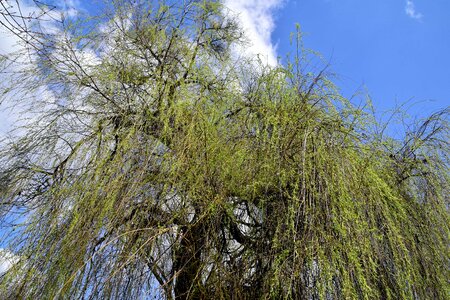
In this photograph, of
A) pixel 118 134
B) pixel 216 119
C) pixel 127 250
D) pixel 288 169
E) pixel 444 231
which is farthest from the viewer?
pixel 216 119

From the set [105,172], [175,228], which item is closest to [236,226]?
[175,228]

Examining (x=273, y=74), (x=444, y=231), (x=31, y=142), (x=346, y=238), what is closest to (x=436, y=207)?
(x=444, y=231)

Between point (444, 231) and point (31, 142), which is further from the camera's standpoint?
point (31, 142)

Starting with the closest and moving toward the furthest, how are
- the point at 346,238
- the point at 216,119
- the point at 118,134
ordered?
the point at 346,238 → the point at 118,134 → the point at 216,119

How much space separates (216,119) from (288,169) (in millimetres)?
739

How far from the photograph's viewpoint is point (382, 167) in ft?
8.38

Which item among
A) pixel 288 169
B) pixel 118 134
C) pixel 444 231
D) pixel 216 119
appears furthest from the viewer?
pixel 216 119

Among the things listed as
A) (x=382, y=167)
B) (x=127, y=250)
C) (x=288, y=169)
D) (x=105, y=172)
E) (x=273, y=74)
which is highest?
(x=273, y=74)

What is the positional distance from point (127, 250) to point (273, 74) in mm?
1516

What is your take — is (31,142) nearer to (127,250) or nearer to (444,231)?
(127,250)

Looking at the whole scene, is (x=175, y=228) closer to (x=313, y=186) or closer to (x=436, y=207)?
(x=313, y=186)

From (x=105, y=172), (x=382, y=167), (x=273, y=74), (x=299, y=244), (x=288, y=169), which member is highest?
(x=273, y=74)

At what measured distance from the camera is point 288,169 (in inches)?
85.4

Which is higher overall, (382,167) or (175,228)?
(382,167)
